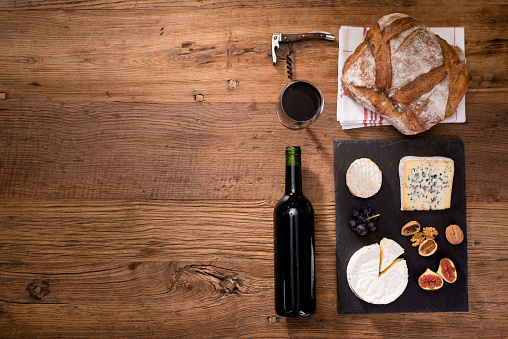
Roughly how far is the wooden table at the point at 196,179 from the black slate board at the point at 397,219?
0.13 ft

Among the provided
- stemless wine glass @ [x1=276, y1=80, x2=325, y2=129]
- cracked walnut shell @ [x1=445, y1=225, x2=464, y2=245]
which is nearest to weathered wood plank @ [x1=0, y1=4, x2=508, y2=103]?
stemless wine glass @ [x1=276, y1=80, x2=325, y2=129]

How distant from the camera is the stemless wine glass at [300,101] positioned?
1223 millimetres

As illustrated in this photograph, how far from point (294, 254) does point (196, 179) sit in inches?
18.8

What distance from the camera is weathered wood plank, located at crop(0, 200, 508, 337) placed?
137cm

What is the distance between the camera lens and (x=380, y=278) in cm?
133

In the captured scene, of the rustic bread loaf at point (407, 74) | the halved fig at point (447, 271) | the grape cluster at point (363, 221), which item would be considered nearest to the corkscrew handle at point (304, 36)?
the rustic bread loaf at point (407, 74)

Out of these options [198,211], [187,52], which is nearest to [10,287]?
[198,211]

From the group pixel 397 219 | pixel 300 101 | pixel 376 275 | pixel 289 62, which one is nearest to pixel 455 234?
pixel 397 219

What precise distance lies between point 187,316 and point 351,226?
0.73 meters

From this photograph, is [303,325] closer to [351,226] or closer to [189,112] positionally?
[351,226]

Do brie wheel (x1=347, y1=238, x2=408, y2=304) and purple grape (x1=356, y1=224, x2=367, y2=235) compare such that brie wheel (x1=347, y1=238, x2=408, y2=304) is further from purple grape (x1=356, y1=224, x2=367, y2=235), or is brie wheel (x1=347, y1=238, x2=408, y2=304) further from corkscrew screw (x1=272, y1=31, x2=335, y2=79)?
corkscrew screw (x1=272, y1=31, x2=335, y2=79)

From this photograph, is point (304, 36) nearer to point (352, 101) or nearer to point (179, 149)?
point (352, 101)

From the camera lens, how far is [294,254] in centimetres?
121

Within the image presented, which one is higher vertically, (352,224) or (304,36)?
(304,36)
